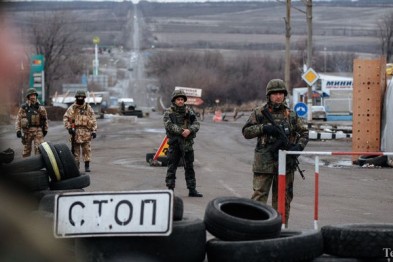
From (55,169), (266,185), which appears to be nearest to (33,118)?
(55,169)

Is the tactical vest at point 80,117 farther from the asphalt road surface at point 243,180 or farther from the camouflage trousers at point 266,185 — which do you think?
the camouflage trousers at point 266,185

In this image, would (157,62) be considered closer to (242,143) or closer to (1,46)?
(242,143)

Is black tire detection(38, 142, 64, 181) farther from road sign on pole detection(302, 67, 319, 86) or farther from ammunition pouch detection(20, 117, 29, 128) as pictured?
road sign on pole detection(302, 67, 319, 86)

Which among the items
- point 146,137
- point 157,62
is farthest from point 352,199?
point 157,62

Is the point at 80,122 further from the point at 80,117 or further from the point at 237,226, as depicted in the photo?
the point at 237,226

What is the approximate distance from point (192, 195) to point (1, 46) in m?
12.0

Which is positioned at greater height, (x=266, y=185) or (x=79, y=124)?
(x=79, y=124)

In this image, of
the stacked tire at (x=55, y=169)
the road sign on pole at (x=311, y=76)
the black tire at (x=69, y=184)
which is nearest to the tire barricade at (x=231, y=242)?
the stacked tire at (x=55, y=169)

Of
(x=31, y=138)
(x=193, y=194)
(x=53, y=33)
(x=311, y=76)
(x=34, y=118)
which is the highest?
(x=53, y=33)

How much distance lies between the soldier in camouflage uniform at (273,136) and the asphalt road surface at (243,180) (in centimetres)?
100

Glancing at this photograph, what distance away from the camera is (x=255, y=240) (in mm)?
7430

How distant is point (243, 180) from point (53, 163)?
9138mm

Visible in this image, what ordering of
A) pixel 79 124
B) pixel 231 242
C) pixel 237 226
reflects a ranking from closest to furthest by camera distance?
pixel 231 242 → pixel 237 226 → pixel 79 124

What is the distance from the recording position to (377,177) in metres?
19.6
